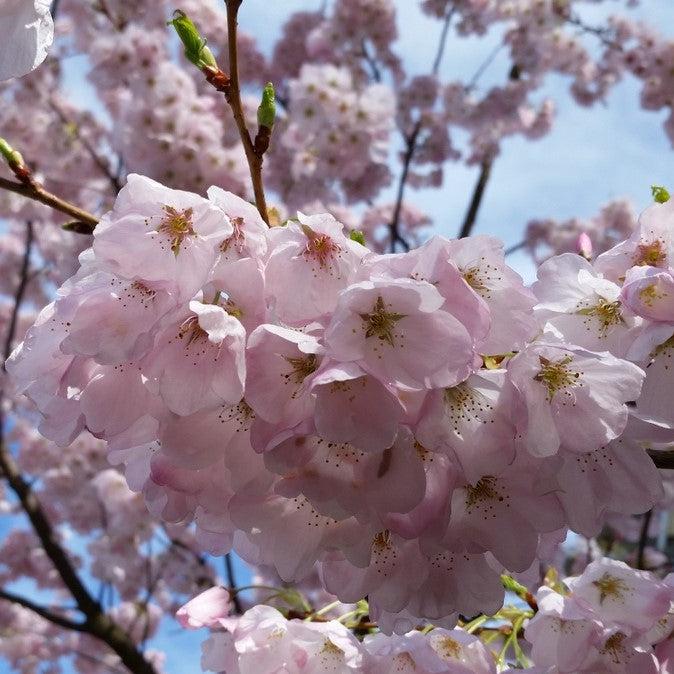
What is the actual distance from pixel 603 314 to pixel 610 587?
0.56m

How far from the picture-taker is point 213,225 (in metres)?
0.87

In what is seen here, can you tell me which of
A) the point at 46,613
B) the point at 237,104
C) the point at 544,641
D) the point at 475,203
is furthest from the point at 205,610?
the point at 475,203

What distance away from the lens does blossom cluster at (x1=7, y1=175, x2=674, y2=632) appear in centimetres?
79

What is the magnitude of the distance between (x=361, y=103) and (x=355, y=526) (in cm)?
387

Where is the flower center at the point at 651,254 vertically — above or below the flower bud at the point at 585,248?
below

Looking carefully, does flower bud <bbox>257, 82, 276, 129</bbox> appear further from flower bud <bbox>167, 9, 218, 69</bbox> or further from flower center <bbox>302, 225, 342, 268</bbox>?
flower center <bbox>302, 225, 342, 268</bbox>

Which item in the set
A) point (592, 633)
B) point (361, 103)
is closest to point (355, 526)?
point (592, 633)

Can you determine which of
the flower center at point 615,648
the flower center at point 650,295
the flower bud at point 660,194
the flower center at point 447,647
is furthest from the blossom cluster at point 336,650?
the flower bud at point 660,194

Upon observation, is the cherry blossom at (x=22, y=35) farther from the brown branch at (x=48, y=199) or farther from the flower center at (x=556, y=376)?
the flower center at (x=556, y=376)

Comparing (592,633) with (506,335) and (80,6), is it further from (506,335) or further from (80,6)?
(80,6)

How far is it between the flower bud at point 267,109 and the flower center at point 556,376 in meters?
0.49

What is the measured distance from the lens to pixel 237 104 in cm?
100

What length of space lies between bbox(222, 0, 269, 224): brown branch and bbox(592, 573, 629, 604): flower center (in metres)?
0.84

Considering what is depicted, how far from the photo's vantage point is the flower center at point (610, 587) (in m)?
1.28
